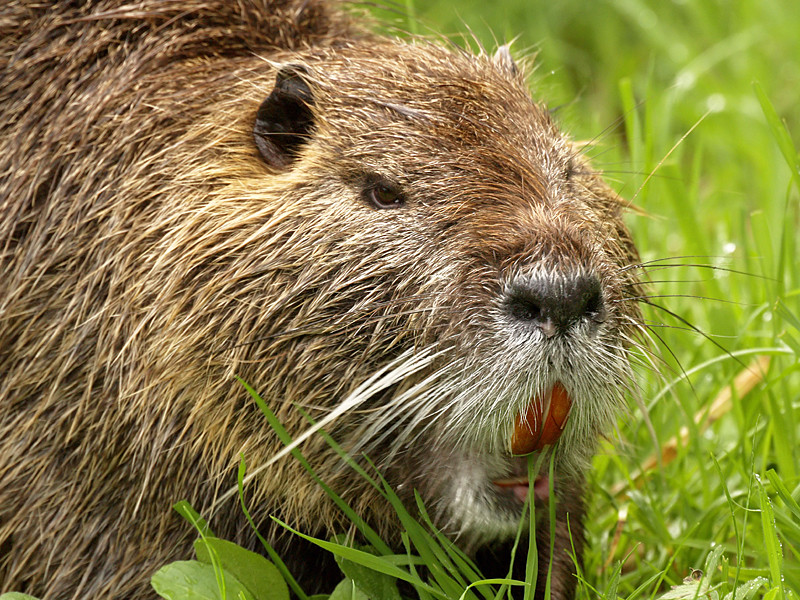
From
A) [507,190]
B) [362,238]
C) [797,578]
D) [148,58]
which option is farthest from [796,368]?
[148,58]

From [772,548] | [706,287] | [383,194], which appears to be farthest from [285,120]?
[706,287]

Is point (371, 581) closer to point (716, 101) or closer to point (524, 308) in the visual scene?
point (524, 308)

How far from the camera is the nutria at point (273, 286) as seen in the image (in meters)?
2.13

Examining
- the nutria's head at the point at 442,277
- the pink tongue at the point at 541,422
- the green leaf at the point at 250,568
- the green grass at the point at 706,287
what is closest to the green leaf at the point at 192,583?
the green leaf at the point at 250,568

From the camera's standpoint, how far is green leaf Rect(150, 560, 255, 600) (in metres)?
2.21

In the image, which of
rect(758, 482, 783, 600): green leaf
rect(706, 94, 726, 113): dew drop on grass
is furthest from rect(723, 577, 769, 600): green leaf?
rect(706, 94, 726, 113): dew drop on grass

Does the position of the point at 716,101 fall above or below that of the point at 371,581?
above

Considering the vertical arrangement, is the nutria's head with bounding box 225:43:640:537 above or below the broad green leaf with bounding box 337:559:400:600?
above

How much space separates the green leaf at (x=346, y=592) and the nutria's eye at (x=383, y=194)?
0.71m

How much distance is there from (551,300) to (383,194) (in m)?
0.47

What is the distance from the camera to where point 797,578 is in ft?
8.09

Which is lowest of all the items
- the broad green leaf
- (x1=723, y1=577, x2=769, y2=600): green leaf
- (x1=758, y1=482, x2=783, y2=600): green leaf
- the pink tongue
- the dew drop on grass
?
the broad green leaf

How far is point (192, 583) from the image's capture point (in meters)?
2.24

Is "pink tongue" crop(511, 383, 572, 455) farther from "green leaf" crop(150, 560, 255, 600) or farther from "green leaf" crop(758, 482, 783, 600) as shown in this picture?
"green leaf" crop(150, 560, 255, 600)
